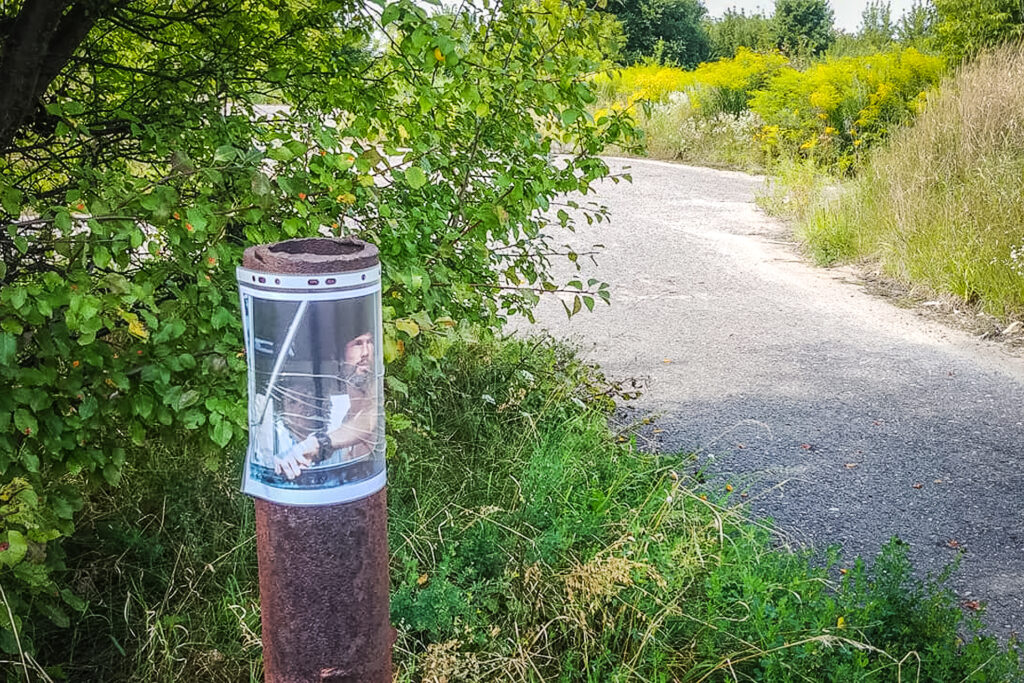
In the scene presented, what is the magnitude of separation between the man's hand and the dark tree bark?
2225 millimetres

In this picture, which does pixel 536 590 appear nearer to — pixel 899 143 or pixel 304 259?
pixel 304 259

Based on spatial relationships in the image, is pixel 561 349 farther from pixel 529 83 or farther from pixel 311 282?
pixel 311 282

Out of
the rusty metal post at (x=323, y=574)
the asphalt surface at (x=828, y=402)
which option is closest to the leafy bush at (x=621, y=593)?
the asphalt surface at (x=828, y=402)

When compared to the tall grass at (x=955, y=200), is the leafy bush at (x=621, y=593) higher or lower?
lower

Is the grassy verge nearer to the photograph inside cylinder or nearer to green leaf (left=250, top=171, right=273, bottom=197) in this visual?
green leaf (left=250, top=171, right=273, bottom=197)

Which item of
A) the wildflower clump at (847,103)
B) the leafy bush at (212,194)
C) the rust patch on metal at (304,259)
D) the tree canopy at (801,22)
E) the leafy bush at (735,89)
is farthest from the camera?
the tree canopy at (801,22)

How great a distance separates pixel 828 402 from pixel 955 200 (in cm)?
336

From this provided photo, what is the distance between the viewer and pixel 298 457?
1558 mm

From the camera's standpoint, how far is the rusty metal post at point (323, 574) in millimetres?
1574

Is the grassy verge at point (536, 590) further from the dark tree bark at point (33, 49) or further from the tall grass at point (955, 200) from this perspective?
the tall grass at point (955, 200)

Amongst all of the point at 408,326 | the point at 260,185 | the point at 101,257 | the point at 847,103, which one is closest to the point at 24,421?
the point at 101,257

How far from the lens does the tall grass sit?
728 centimetres

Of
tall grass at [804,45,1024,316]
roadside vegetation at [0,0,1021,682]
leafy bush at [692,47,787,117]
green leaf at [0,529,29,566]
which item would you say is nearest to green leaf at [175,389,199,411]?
roadside vegetation at [0,0,1021,682]

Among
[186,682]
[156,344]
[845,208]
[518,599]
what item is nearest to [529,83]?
[156,344]
